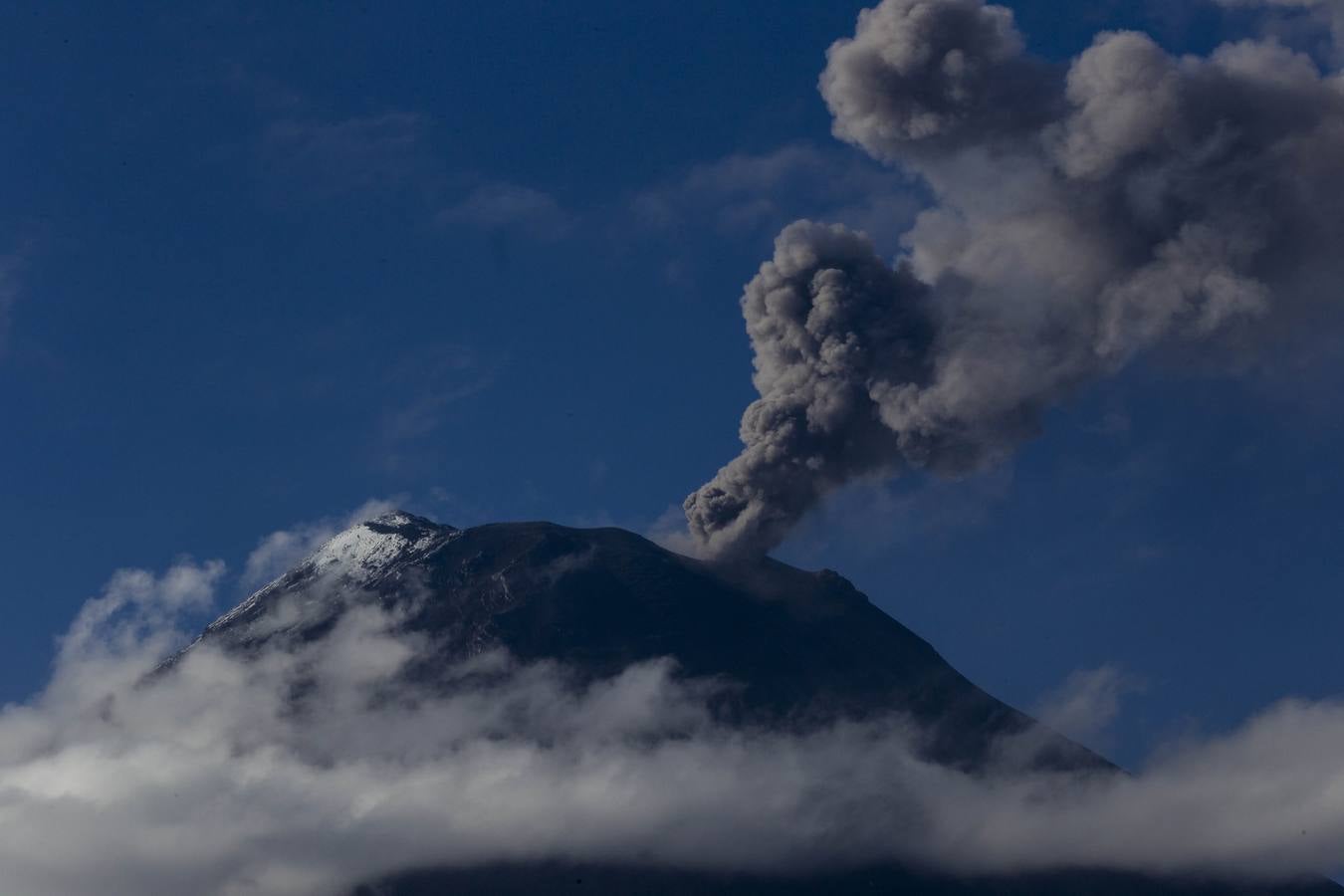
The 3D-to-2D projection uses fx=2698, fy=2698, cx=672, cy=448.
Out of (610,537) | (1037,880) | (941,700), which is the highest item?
(610,537)

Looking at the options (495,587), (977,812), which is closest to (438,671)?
(495,587)

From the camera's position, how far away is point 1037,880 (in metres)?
140

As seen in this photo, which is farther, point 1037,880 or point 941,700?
point 941,700

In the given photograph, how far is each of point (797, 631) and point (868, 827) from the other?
1151 centimetres

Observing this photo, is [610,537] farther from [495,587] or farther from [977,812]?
[977,812]

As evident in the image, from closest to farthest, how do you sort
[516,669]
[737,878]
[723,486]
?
[723,486]
[737,878]
[516,669]

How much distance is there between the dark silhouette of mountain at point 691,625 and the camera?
147 meters

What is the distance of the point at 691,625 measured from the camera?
146m

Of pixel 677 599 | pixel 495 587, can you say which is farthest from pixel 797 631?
pixel 495 587

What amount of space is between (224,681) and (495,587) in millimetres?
16656

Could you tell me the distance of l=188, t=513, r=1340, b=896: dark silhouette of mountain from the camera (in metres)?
147

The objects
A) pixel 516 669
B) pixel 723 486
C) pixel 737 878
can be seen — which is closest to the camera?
pixel 723 486

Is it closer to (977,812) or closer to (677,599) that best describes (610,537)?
(677,599)

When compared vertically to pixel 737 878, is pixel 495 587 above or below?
above
